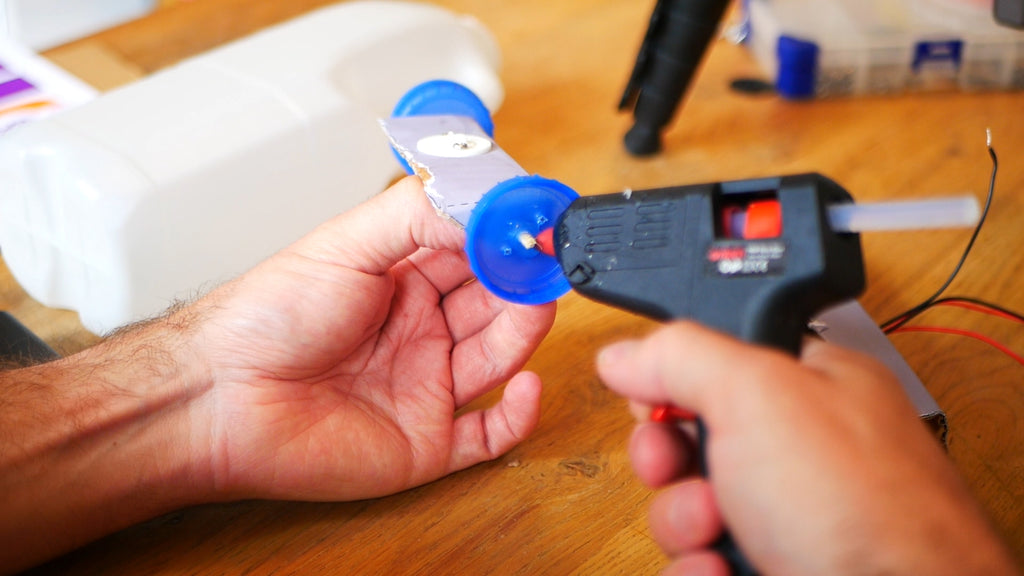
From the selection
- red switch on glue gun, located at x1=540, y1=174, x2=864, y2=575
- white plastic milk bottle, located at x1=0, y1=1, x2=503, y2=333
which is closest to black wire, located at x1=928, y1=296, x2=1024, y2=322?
red switch on glue gun, located at x1=540, y1=174, x2=864, y2=575

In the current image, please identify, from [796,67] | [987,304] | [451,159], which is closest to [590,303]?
[451,159]

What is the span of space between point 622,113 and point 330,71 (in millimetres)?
321

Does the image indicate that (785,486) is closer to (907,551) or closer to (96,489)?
(907,551)

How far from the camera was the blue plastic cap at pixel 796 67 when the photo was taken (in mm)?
927

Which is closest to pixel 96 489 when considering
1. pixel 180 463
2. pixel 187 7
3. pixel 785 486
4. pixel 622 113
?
pixel 180 463

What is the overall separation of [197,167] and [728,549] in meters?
0.57

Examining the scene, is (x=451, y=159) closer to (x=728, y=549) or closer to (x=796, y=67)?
(x=728, y=549)

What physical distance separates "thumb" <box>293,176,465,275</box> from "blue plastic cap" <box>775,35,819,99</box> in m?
0.53

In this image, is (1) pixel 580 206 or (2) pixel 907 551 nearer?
(2) pixel 907 551

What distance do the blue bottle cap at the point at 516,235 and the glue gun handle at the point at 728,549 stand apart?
176 millimetres

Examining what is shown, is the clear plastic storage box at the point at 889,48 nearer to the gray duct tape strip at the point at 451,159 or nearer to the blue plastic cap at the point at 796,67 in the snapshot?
the blue plastic cap at the point at 796,67

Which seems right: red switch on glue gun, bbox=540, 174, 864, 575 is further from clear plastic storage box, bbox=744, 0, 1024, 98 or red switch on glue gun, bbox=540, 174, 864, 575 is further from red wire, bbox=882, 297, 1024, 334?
clear plastic storage box, bbox=744, 0, 1024, 98

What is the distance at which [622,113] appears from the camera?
0.96m

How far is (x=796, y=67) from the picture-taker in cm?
94
